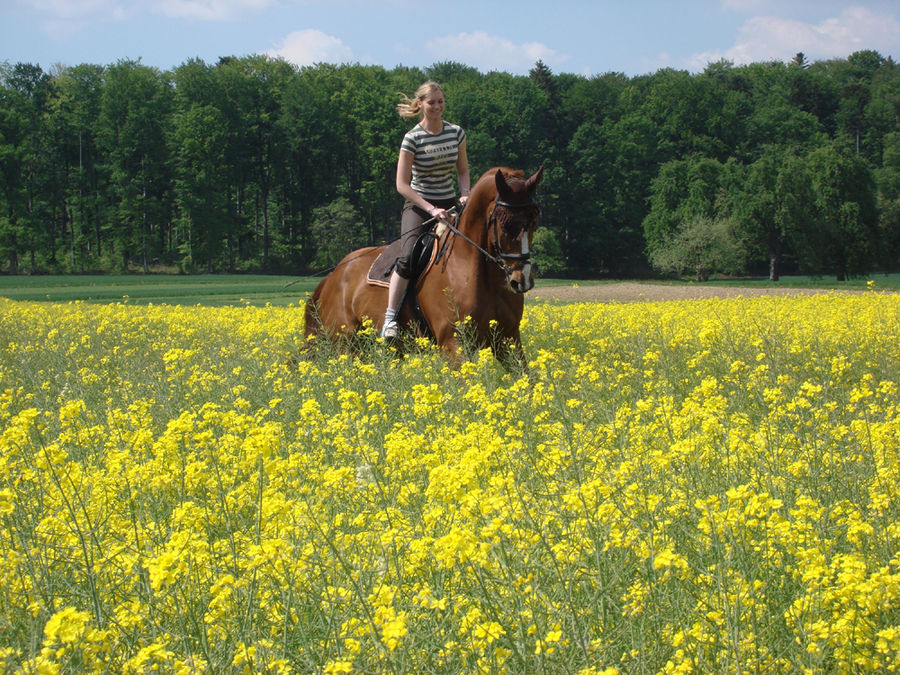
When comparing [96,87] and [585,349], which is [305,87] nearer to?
[96,87]

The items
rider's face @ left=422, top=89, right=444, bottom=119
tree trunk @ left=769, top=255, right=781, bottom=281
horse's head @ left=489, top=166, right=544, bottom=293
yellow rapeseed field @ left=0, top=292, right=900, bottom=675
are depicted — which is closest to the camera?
yellow rapeseed field @ left=0, top=292, right=900, bottom=675

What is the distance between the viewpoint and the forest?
61438 millimetres

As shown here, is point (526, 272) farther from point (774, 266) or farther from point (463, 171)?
point (774, 266)

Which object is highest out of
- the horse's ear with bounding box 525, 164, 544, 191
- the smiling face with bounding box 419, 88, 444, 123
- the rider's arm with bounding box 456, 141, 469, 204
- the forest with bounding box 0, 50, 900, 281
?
the forest with bounding box 0, 50, 900, 281

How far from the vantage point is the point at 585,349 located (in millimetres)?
9609

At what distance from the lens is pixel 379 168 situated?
66.8 meters

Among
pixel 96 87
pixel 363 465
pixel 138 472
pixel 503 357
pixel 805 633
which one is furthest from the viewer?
pixel 96 87

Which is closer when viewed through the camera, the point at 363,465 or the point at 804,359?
the point at 363,465

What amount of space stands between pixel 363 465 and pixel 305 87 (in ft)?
237

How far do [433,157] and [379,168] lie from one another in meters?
60.7

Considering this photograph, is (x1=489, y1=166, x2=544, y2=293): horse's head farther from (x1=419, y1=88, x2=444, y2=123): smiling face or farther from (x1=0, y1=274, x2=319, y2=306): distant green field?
(x1=0, y1=274, x2=319, y2=306): distant green field

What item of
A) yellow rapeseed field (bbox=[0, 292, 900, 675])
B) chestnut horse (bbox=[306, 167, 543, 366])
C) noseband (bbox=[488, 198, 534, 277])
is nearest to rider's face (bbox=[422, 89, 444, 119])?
chestnut horse (bbox=[306, 167, 543, 366])

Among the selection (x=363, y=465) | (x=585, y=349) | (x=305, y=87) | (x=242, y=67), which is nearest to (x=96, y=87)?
(x=242, y=67)

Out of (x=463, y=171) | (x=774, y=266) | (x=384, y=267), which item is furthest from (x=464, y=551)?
(x=774, y=266)
